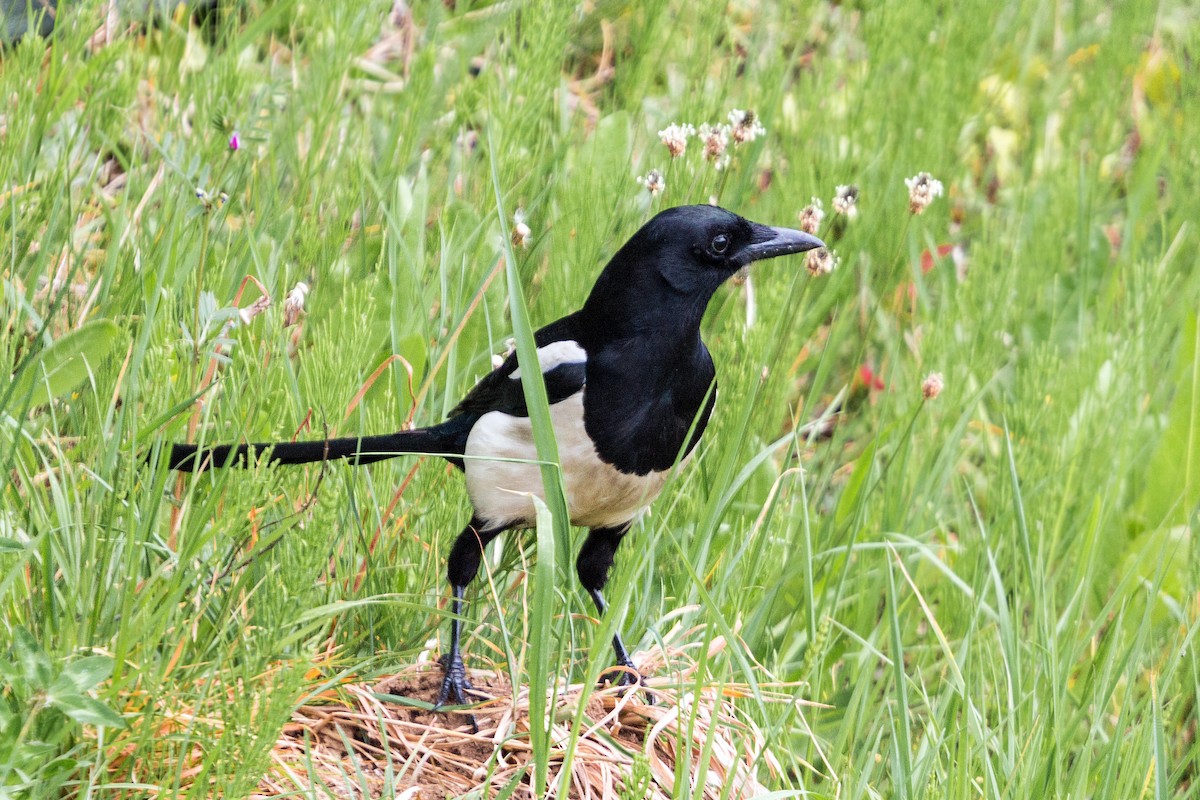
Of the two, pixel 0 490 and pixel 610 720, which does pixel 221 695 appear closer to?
pixel 0 490

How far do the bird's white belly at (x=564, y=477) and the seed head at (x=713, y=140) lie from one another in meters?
0.60

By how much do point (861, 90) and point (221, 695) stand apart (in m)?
2.25

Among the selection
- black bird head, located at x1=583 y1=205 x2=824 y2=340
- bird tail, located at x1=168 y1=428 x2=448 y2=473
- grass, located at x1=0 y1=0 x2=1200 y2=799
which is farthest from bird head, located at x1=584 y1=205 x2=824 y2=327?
bird tail, located at x1=168 y1=428 x2=448 y2=473

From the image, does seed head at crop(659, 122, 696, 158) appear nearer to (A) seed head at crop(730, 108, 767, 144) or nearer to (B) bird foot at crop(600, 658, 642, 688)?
(A) seed head at crop(730, 108, 767, 144)

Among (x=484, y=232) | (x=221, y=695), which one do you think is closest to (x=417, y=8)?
(x=484, y=232)

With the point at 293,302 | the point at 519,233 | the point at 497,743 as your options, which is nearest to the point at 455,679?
the point at 497,743

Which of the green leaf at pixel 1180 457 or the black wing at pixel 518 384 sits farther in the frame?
the green leaf at pixel 1180 457

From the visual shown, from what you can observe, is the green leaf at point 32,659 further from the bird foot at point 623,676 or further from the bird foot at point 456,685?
the bird foot at point 623,676

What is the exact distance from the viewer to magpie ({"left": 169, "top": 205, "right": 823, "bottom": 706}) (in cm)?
195

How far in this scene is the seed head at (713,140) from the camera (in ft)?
7.63

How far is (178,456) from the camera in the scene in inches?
75.5

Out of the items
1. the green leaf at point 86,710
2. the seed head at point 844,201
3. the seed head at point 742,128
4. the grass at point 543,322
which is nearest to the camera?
the green leaf at point 86,710

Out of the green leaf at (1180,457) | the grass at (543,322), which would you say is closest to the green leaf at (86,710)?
the grass at (543,322)

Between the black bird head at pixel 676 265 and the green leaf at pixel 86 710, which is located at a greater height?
the black bird head at pixel 676 265
